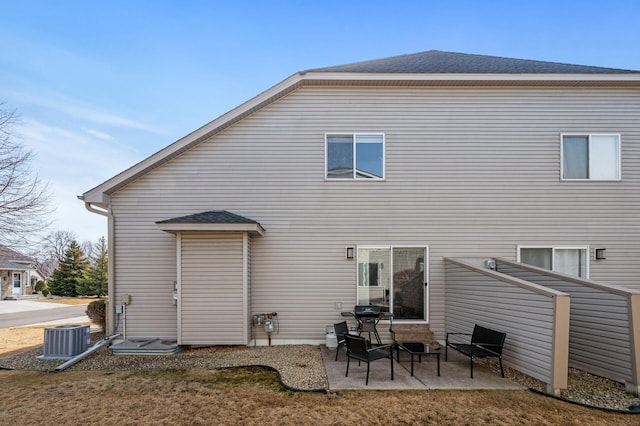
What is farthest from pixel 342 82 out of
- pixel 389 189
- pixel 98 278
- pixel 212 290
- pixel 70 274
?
pixel 70 274

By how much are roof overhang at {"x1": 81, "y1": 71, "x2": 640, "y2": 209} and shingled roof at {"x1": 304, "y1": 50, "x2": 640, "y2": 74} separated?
148 mm

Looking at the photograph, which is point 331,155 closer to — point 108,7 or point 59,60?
point 108,7

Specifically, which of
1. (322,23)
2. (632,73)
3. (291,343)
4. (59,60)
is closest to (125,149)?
(59,60)

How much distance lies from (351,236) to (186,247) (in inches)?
141

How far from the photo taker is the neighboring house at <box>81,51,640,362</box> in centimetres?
711

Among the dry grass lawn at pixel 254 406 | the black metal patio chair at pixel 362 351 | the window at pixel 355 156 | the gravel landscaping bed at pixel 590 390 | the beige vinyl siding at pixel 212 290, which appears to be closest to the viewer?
the dry grass lawn at pixel 254 406

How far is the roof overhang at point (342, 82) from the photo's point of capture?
708cm

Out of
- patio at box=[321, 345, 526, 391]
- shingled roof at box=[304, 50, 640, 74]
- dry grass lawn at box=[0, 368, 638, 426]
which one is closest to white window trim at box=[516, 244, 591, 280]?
patio at box=[321, 345, 526, 391]

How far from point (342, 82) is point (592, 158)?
6.08m

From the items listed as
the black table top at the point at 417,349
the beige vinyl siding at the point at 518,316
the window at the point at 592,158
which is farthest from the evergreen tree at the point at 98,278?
the window at the point at 592,158

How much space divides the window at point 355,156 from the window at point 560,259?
12.7 feet

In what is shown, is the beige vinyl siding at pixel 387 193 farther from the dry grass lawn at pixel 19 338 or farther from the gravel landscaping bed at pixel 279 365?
the dry grass lawn at pixel 19 338

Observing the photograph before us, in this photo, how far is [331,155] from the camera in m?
7.36

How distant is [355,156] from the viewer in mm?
7355
